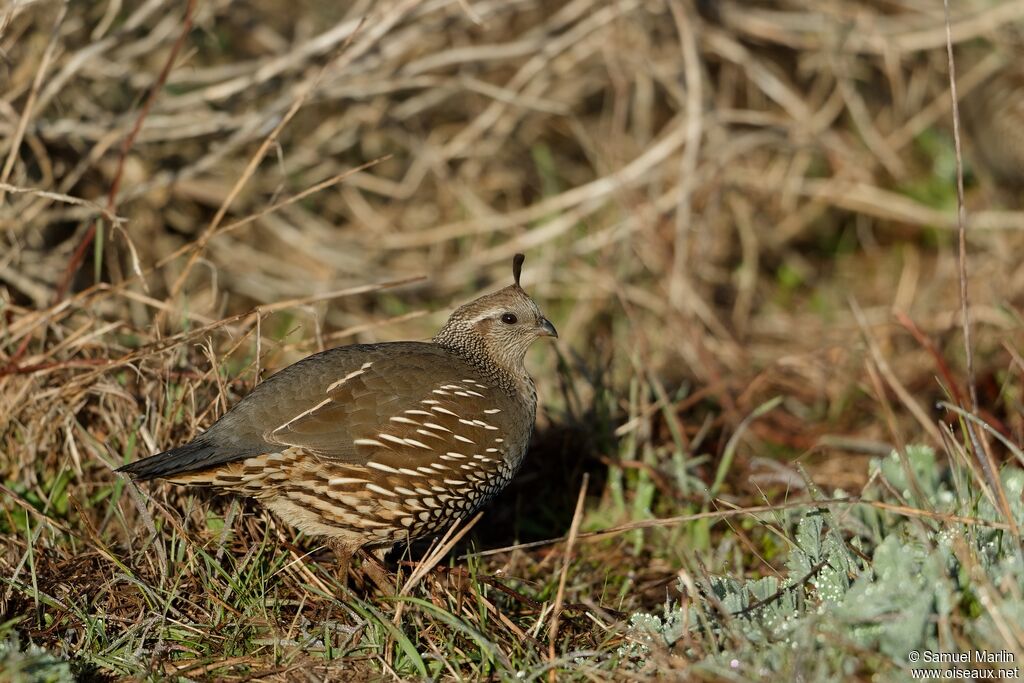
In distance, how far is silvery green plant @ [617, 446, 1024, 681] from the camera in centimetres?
277

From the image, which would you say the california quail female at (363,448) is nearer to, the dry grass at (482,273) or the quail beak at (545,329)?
the dry grass at (482,273)

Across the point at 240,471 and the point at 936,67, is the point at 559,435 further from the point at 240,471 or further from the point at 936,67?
the point at 936,67

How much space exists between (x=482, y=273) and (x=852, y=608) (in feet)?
13.6

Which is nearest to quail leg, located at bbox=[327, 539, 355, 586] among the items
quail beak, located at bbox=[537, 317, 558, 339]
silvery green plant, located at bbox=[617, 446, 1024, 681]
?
silvery green plant, located at bbox=[617, 446, 1024, 681]

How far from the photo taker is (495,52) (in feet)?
19.7

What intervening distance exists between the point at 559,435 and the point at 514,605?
118cm

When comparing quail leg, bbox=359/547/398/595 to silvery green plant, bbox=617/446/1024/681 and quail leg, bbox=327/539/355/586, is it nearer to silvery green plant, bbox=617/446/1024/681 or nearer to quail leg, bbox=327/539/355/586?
quail leg, bbox=327/539/355/586

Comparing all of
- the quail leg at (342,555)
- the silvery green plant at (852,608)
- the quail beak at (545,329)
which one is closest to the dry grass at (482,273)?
the quail leg at (342,555)

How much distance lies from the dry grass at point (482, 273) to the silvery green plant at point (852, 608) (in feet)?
0.71

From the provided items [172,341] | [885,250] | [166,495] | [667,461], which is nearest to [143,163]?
[172,341]

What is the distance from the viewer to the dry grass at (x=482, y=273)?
3635 millimetres

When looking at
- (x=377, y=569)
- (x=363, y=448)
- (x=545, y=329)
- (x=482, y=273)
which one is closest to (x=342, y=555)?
(x=377, y=569)

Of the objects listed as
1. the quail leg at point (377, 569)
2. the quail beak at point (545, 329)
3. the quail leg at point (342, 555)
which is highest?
the quail beak at point (545, 329)

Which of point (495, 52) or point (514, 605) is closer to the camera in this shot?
point (514, 605)
